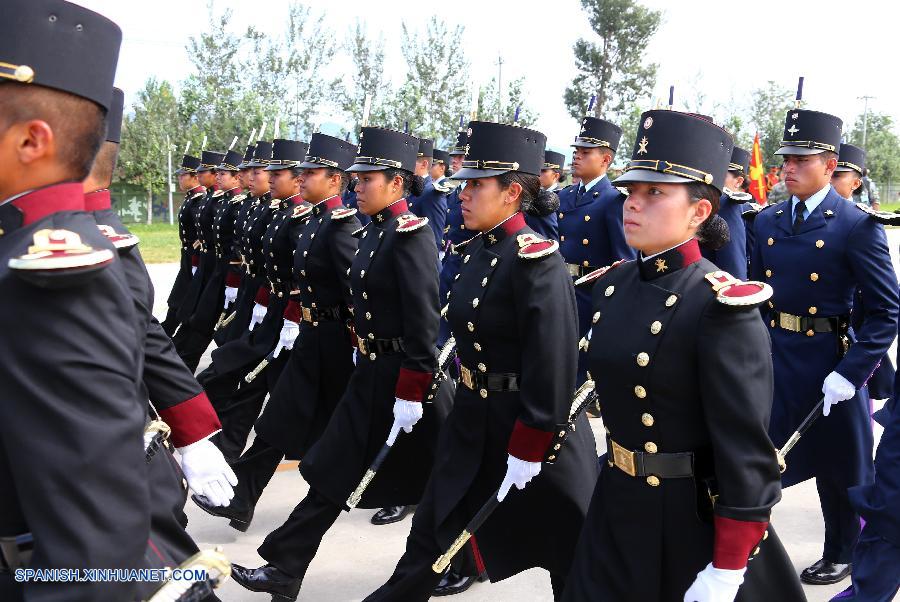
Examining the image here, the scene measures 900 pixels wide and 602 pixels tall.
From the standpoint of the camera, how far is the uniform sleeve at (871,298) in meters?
4.16

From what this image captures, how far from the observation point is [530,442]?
310 cm

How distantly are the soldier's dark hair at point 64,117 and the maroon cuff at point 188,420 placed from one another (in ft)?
→ 3.67

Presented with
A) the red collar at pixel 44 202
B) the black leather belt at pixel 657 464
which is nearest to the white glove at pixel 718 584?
the black leather belt at pixel 657 464

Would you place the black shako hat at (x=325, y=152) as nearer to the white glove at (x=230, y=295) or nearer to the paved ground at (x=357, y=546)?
the paved ground at (x=357, y=546)

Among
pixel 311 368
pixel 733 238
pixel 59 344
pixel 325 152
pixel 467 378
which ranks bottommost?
pixel 311 368

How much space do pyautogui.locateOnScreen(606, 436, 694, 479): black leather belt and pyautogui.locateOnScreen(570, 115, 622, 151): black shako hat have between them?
510cm

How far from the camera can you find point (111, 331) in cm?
146

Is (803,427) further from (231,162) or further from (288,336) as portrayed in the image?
(231,162)

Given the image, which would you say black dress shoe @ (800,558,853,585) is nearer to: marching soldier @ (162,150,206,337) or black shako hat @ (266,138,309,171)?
Answer: black shako hat @ (266,138,309,171)

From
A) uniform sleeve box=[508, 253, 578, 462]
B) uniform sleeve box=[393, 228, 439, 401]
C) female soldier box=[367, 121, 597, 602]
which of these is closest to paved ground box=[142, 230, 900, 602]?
female soldier box=[367, 121, 597, 602]

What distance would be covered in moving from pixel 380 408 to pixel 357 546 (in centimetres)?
99

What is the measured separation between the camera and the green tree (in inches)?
1574

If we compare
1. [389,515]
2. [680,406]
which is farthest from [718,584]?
[389,515]

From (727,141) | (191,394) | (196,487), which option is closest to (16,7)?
(191,394)
